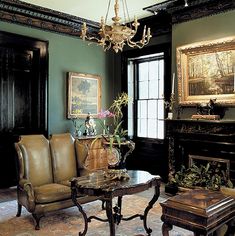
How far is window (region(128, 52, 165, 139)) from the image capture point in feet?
20.7

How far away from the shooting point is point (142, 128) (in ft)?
22.0

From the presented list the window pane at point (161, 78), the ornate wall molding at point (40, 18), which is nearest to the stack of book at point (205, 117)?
the window pane at point (161, 78)

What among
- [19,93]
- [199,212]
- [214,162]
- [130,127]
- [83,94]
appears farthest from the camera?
[130,127]

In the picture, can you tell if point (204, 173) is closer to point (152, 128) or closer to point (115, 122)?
point (152, 128)

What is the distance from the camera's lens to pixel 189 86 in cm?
519

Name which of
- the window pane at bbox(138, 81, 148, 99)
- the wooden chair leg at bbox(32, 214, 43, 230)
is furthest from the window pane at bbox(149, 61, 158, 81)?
the wooden chair leg at bbox(32, 214, 43, 230)

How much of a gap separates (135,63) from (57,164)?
334cm

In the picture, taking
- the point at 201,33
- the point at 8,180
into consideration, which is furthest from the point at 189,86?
the point at 8,180

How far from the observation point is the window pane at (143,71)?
661 centimetres

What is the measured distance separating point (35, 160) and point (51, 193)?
2.07 ft

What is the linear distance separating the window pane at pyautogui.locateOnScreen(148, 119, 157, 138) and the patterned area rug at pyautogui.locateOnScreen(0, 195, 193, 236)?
A: 2.22 m

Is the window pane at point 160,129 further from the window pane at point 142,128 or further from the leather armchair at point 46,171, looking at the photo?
the leather armchair at point 46,171

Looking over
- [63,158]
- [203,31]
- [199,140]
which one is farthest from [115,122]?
[203,31]

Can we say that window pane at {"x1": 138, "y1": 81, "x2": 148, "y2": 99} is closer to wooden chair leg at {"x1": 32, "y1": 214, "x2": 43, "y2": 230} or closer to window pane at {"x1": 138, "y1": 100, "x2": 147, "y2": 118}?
window pane at {"x1": 138, "y1": 100, "x2": 147, "y2": 118}
